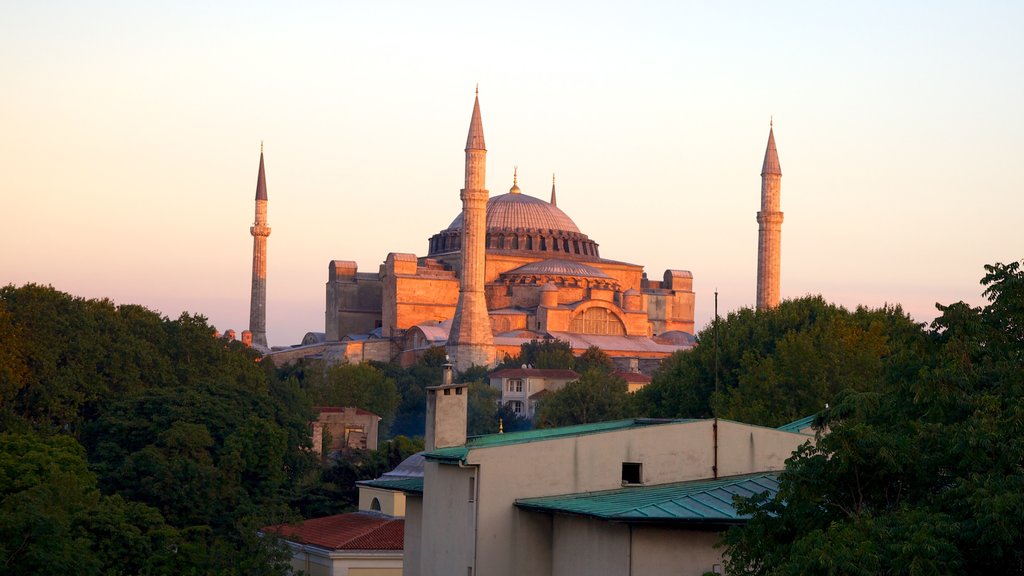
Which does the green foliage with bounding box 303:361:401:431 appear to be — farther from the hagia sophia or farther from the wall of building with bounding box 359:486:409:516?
the wall of building with bounding box 359:486:409:516

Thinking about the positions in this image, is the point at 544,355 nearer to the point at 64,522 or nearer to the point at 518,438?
the point at 64,522

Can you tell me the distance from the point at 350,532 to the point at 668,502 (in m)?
20.3

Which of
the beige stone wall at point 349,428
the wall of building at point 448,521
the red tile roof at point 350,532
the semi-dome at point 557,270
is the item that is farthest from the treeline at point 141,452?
the semi-dome at point 557,270

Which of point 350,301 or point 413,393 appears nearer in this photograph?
point 413,393

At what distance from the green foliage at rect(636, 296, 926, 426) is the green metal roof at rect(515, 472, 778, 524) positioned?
21.0 meters

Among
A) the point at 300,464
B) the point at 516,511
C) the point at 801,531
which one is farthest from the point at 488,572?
the point at 300,464

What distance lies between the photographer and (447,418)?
2345cm

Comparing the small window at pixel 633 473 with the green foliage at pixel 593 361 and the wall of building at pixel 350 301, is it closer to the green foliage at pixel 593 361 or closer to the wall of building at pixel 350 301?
the green foliage at pixel 593 361

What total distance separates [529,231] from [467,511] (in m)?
90.4

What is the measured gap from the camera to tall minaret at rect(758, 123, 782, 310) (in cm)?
8100

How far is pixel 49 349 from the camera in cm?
4841

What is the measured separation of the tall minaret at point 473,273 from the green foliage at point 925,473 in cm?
6874

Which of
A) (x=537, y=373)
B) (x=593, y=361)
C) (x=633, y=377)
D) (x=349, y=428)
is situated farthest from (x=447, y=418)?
(x=593, y=361)

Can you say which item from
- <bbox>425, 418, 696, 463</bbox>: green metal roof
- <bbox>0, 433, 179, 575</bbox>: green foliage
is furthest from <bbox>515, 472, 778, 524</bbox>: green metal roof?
<bbox>0, 433, 179, 575</bbox>: green foliage
